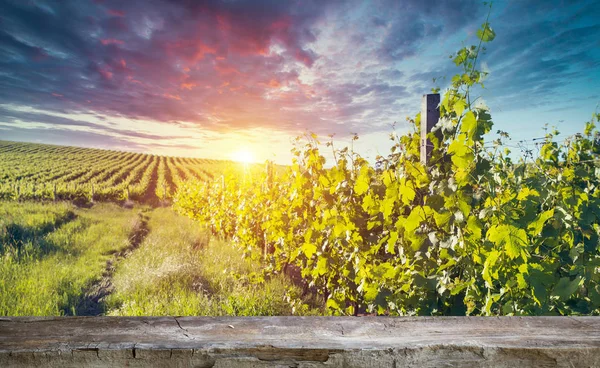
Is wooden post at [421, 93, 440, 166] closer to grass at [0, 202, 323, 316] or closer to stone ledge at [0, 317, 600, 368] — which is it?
stone ledge at [0, 317, 600, 368]

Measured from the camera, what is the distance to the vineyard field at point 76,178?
2514 cm

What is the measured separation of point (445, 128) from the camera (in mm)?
2324

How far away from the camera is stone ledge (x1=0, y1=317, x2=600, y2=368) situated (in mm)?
835

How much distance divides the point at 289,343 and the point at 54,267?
8273 millimetres

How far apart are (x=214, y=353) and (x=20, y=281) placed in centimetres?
710

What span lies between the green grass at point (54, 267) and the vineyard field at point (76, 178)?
24.8 feet

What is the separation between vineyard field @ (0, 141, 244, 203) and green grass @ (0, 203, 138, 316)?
756cm

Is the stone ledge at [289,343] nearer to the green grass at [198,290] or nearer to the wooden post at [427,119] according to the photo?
the wooden post at [427,119]

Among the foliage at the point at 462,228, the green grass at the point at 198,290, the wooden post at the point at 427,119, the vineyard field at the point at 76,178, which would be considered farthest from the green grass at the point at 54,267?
the vineyard field at the point at 76,178

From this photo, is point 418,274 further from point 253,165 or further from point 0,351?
point 253,165

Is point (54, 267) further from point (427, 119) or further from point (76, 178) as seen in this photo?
point (76, 178)

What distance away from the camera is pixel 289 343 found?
86 centimetres

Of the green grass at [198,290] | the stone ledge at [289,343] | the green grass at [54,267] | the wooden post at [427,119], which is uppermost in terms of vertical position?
the wooden post at [427,119]

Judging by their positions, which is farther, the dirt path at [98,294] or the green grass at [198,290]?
the dirt path at [98,294]
